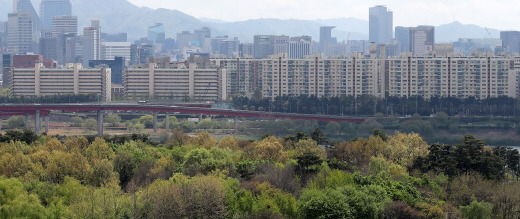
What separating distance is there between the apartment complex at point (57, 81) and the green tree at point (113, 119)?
45.1 feet

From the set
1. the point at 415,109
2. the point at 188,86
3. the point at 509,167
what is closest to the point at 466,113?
the point at 415,109

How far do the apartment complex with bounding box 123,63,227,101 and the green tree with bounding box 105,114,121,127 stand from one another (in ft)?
39.3

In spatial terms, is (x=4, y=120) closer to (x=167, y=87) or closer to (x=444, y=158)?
(x=167, y=87)

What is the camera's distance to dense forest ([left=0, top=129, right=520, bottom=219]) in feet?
94.3

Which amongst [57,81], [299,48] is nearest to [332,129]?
[57,81]

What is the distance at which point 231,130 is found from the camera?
78.5 m

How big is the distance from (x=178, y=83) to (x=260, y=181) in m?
65.4

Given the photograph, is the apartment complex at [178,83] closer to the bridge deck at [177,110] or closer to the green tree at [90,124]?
the bridge deck at [177,110]

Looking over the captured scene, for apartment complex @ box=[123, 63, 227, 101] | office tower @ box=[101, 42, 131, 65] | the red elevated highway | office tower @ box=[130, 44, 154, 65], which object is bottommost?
the red elevated highway

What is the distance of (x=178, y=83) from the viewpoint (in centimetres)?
9825

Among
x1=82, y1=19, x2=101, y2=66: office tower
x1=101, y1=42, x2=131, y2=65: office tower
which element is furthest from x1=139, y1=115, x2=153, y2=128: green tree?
x1=101, y1=42, x2=131, y2=65: office tower

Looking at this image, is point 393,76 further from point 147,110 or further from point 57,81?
point 57,81

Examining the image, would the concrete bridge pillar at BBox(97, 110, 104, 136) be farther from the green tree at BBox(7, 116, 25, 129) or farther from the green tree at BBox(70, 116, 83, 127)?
the green tree at BBox(7, 116, 25, 129)

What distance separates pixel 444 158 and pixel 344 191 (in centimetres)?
905
